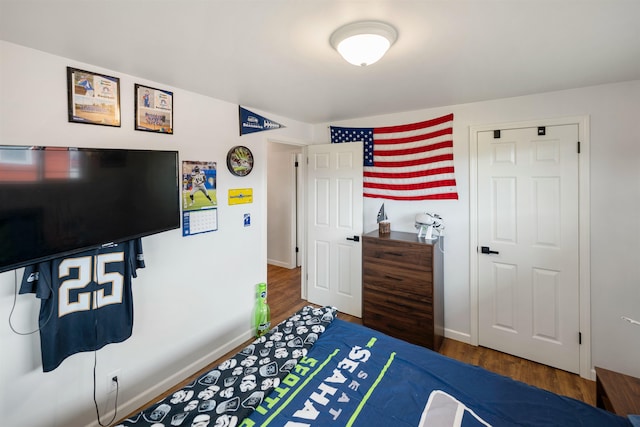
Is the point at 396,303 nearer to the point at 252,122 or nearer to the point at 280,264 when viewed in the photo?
the point at 252,122

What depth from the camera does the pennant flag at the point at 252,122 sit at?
2.63 metres

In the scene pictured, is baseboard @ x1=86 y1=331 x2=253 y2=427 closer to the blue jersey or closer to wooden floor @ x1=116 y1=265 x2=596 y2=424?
wooden floor @ x1=116 y1=265 x2=596 y2=424

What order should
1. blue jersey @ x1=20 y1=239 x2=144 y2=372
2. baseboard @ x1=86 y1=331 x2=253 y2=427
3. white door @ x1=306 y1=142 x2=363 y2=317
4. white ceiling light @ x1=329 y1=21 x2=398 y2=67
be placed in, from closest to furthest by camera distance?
1. white ceiling light @ x1=329 y1=21 x2=398 y2=67
2. blue jersey @ x1=20 y1=239 x2=144 y2=372
3. baseboard @ x1=86 y1=331 x2=253 y2=427
4. white door @ x1=306 y1=142 x2=363 y2=317

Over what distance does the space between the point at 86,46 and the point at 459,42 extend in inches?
78.8

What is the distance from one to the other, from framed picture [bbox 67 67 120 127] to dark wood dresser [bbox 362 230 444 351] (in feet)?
7.47

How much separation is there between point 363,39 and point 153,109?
1.56m

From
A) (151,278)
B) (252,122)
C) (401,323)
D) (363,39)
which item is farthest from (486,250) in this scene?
(151,278)

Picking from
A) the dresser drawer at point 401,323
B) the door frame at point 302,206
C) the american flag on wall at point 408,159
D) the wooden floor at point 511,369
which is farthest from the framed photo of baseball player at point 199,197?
the dresser drawer at point 401,323

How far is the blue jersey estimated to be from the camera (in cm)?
144

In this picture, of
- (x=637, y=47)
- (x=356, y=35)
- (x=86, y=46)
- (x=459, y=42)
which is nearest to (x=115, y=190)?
(x=86, y=46)

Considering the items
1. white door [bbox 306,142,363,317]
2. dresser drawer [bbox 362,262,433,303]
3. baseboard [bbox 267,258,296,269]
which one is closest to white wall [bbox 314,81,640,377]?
dresser drawer [bbox 362,262,433,303]

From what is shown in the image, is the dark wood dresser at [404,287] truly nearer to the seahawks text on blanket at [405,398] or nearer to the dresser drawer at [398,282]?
the dresser drawer at [398,282]

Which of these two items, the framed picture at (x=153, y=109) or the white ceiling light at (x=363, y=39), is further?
the framed picture at (x=153, y=109)

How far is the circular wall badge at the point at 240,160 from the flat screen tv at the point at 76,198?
0.72 meters
